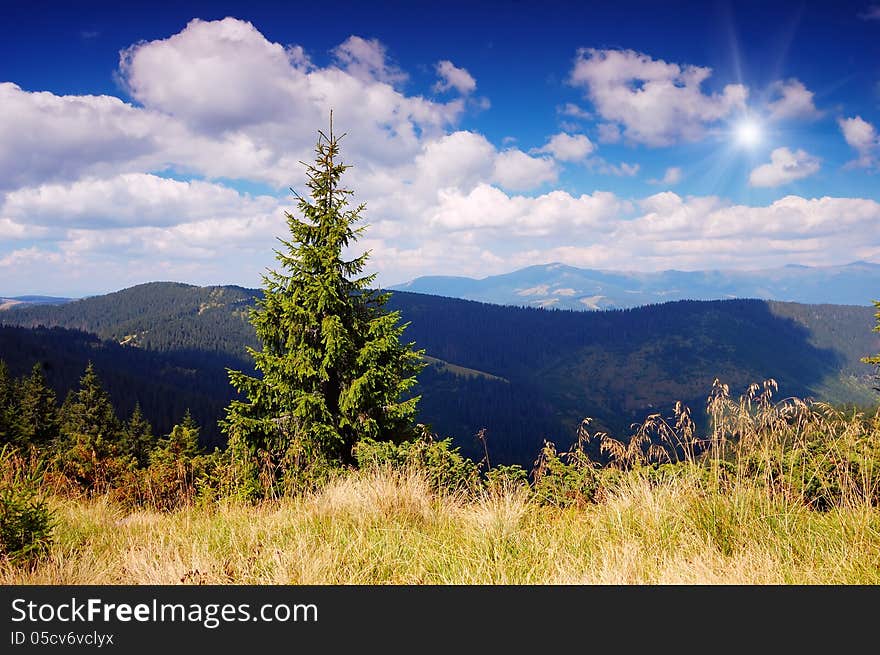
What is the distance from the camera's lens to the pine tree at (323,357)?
477 inches

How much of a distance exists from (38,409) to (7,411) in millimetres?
5103

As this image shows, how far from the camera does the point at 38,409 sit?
40812 mm

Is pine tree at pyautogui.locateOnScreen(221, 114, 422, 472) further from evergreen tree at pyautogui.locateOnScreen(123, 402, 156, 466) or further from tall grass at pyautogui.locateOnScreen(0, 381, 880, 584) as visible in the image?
evergreen tree at pyautogui.locateOnScreen(123, 402, 156, 466)

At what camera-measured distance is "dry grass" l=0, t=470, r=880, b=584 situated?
286cm

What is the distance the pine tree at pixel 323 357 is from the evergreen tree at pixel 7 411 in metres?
32.1

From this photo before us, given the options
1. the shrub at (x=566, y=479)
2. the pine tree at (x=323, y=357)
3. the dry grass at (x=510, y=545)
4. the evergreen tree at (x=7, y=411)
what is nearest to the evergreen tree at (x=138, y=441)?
the evergreen tree at (x=7, y=411)

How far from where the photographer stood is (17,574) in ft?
10.8

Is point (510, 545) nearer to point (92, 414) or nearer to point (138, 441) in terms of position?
point (92, 414)

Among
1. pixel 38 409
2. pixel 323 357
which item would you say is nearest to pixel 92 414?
pixel 38 409

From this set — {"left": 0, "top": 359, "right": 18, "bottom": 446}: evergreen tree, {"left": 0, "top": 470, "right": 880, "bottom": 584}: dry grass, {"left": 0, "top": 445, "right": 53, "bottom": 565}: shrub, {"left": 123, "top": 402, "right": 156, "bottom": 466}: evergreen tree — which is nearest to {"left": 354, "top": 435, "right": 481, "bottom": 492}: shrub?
{"left": 0, "top": 470, "right": 880, "bottom": 584}: dry grass

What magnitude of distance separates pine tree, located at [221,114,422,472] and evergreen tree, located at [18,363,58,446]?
40059 millimetres

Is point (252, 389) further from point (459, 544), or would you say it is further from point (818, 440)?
point (818, 440)

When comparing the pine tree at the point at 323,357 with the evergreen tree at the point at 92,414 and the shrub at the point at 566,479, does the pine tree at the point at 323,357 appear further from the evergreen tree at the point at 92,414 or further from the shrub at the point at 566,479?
the evergreen tree at the point at 92,414
